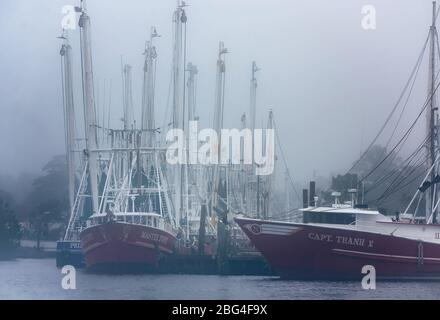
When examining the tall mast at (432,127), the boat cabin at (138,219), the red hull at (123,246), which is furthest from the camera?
the boat cabin at (138,219)

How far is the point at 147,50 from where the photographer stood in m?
34.5

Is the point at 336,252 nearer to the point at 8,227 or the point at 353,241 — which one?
the point at 353,241

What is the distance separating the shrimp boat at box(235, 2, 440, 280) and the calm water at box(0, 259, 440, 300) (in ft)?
2.65

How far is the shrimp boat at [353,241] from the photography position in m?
26.8

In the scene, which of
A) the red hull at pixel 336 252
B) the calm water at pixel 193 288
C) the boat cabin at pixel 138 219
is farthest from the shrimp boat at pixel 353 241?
the boat cabin at pixel 138 219

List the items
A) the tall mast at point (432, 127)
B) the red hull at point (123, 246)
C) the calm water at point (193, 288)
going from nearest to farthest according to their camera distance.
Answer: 1. the calm water at point (193, 288)
2. the tall mast at point (432, 127)
3. the red hull at point (123, 246)

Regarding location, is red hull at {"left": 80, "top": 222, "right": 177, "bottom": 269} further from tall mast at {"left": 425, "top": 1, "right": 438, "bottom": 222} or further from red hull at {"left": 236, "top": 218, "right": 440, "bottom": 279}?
tall mast at {"left": 425, "top": 1, "right": 438, "bottom": 222}

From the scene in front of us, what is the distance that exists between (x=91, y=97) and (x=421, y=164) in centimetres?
856

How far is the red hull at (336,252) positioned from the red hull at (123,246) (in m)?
4.56

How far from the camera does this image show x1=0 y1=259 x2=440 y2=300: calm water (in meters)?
21.5

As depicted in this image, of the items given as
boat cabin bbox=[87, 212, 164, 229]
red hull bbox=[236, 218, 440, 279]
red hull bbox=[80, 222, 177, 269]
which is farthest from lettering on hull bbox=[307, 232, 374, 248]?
boat cabin bbox=[87, 212, 164, 229]

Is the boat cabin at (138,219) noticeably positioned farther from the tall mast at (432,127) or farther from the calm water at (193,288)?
the tall mast at (432,127)
